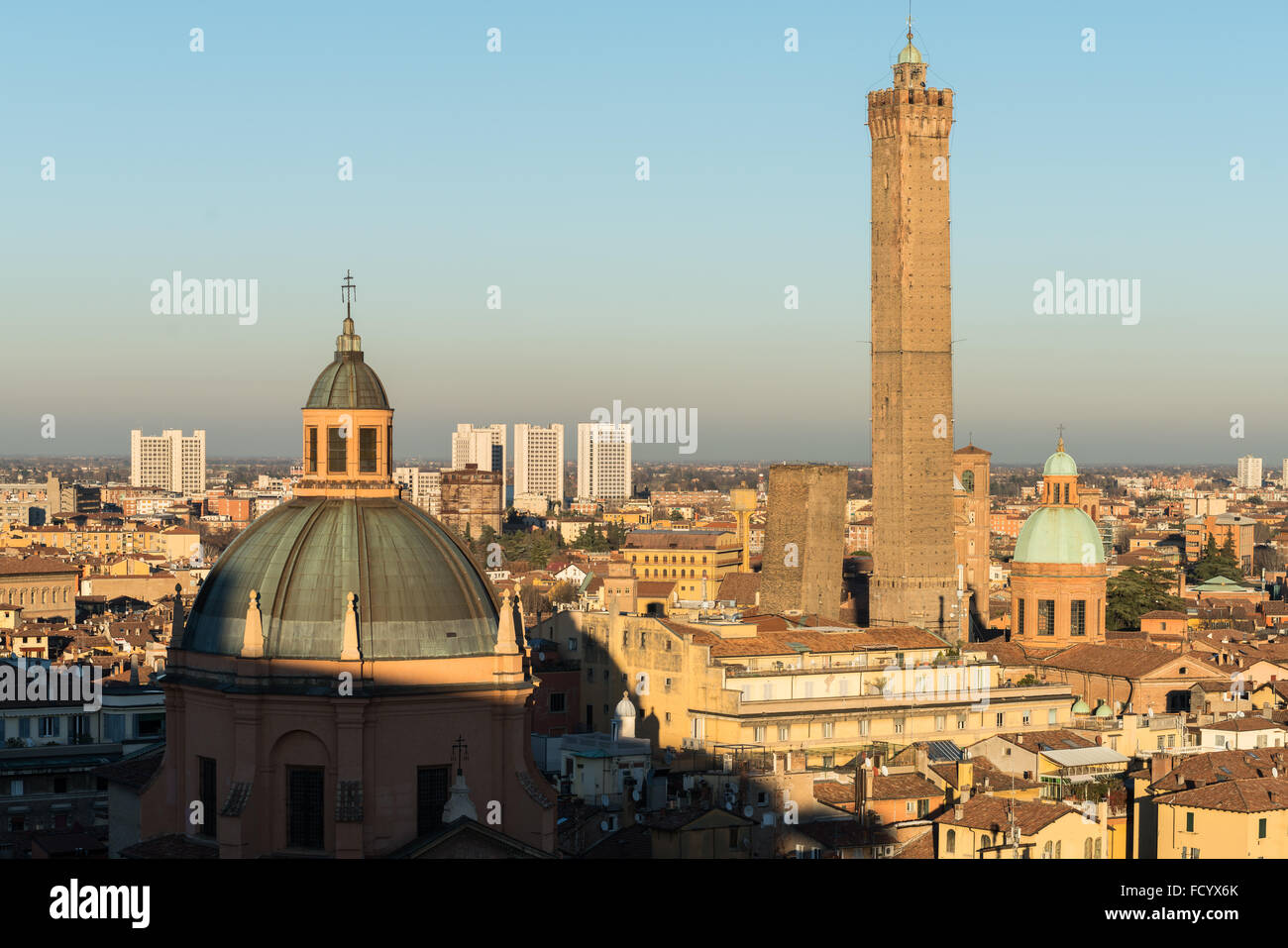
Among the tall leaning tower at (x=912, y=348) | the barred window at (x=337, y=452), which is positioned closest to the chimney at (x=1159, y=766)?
the barred window at (x=337, y=452)

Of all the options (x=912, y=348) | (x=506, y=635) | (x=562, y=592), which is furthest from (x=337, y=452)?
(x=562, y=592)

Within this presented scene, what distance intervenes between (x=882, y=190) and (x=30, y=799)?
154 feet

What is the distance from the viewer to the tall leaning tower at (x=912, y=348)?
260 ft

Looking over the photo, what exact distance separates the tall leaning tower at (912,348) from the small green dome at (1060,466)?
19.0 feet

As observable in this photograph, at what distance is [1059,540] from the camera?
235 feet

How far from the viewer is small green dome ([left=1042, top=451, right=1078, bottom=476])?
74.6 meters

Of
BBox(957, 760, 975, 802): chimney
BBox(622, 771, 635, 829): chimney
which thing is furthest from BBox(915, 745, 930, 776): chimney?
BBox(622, 771, 635, 829): chimney

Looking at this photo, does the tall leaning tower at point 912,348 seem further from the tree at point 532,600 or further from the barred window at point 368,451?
the barred window at point 368,451

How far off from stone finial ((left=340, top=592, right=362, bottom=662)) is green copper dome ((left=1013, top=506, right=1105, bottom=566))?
155ft

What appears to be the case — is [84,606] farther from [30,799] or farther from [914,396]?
[30,799]

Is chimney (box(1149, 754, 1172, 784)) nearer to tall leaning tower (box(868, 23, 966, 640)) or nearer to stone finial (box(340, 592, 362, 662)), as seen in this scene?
stone finial (box(340, 592, 362, 662))

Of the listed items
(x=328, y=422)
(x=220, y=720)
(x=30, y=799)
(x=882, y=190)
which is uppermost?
(x=882, y=190)
